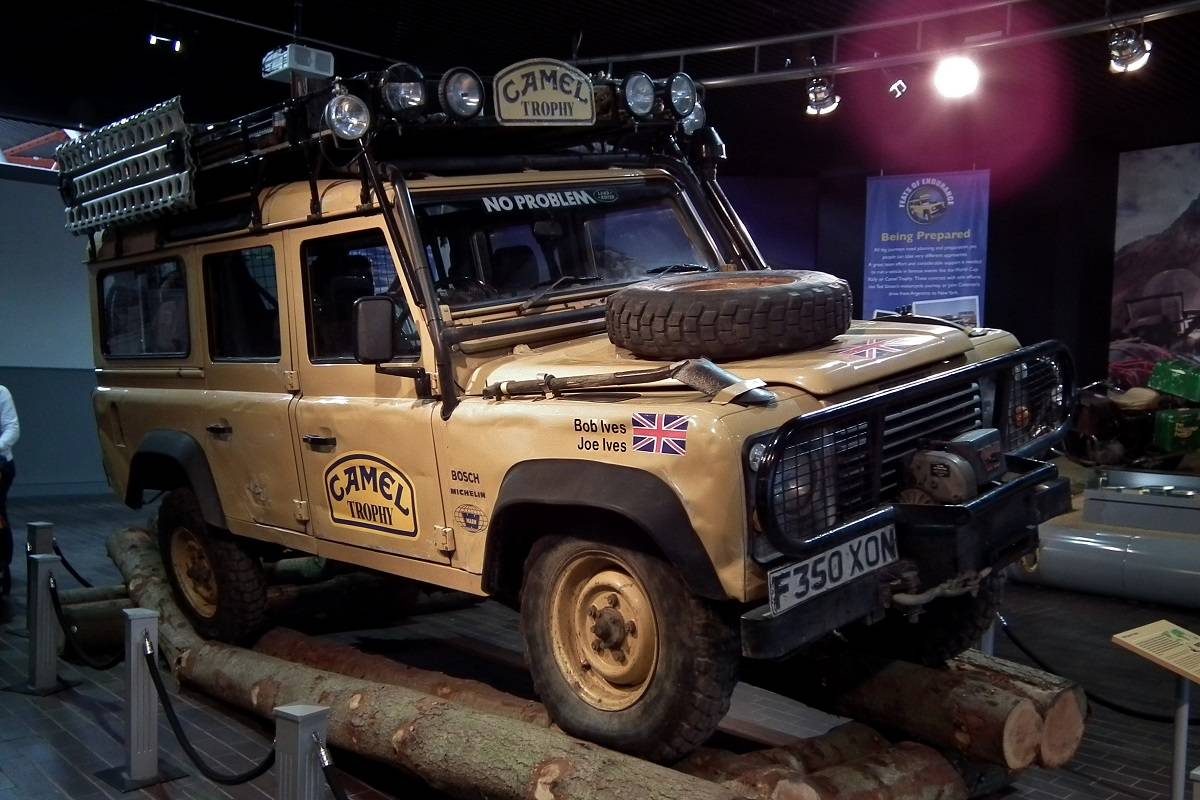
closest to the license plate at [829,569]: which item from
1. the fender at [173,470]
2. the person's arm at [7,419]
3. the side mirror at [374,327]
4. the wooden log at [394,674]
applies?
the wooden log at [394,674]

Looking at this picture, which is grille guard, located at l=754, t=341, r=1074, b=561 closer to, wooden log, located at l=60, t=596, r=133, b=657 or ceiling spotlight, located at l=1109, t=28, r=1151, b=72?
wooden log, located at l=60, t=596, r=133, b=657

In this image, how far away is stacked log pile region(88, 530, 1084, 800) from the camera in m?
3.19

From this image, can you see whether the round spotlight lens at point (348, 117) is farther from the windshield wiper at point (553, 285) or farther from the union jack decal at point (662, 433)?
the union jack decal at point (662, 433)

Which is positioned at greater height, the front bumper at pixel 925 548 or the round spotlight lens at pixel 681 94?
the round spotlight lens at pixel 681 94

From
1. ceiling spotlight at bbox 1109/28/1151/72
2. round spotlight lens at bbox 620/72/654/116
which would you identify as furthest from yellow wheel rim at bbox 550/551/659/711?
ceiling spotlight at bbox 1109/28/1151/72

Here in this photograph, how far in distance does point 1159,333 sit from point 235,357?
9.46 meters

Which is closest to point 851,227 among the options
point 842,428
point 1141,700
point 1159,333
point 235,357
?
point 1159,333

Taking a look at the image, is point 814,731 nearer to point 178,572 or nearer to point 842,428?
point 842,428

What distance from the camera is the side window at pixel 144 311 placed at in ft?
18.0

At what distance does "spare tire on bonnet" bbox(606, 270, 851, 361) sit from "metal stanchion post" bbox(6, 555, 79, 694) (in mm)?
3630

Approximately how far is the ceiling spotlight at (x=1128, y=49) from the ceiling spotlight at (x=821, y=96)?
7.42 feet

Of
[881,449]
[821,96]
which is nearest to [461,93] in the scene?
[881,449]

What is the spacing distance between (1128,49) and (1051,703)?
595 centimetres

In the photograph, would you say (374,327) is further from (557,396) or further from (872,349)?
(872,349)
